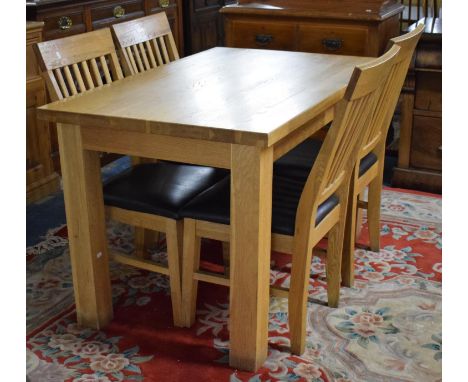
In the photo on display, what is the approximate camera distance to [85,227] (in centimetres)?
210

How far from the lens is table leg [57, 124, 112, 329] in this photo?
2.03 meters

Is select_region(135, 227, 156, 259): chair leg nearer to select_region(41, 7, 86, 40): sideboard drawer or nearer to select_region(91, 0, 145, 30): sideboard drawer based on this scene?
select_region(41, 7, 86, 40): sideboard drawer

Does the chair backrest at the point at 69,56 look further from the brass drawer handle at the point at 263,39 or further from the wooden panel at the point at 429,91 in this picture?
the wooden panel at the point at 429,91

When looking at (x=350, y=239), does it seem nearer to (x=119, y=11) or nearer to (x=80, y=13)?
(x=80, y=13)

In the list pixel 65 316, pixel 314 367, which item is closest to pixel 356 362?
pixel 314 367

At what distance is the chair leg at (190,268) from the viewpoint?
6.91 feet

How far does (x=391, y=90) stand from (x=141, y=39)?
3.50 ft

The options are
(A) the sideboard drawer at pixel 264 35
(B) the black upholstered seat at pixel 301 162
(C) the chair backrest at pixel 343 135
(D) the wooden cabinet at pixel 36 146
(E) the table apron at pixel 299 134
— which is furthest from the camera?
(A) the sideboard drawer at pixel 264 35

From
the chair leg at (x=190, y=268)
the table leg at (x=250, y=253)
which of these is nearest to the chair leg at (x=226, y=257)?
the chair leg at (x=190, y=268)

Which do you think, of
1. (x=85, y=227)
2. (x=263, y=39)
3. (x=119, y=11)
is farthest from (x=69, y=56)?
(x=119, y=11)

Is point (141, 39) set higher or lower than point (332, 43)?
higher

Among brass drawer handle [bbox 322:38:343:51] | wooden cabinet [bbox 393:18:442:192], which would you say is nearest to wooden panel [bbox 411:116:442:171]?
wooden cabinet [bbox 393:18:442:192]

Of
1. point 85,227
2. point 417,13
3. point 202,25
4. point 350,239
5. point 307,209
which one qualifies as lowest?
point 350,239

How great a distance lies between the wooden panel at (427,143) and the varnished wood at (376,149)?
31.7 inches
